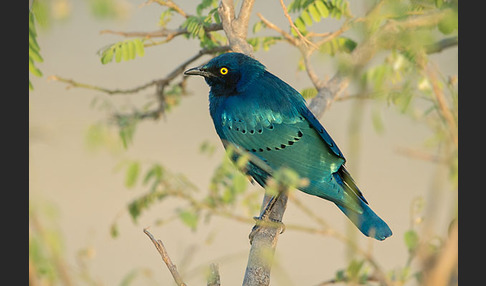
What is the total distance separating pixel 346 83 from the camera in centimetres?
346

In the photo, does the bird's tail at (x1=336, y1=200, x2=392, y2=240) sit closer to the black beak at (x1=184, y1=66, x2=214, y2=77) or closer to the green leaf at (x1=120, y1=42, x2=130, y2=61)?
the black beak at (x1=184, y1=66, x2=214, y2=77)

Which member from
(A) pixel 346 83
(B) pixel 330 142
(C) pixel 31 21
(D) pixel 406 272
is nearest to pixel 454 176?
(D) pixel 406 272

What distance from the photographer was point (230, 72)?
129 inches

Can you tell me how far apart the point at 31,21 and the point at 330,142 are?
1603 millimetres

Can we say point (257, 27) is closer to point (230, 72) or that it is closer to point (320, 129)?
point (230, 72)

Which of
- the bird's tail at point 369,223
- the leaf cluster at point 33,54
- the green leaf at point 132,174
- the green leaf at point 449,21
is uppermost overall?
the leaf cluster at point 33,54

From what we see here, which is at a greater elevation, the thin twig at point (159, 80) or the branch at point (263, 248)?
the thin twig at point (159, 80)

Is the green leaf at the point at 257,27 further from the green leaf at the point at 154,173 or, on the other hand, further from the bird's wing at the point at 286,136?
the green leaf at the point at 154,173

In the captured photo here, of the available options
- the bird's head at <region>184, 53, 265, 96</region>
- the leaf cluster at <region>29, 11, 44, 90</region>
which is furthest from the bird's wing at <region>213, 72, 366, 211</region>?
the leaf cluster at <region>29, 11, 44, 90</region>

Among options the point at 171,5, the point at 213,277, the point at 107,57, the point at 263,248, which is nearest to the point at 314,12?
the point at 171,5

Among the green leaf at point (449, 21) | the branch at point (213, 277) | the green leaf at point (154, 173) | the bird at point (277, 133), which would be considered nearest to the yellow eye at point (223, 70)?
the bird at point (277, 133)

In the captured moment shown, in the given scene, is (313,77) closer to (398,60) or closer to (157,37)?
(398,60)

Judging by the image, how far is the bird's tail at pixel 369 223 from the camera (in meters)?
2.72

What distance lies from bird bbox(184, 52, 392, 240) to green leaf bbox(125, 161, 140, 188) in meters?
0.59
